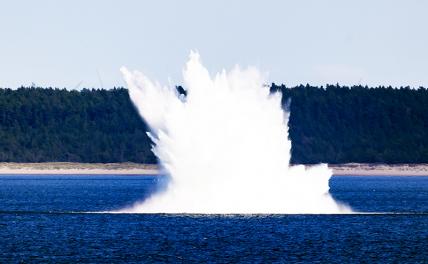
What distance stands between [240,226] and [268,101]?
43.9ft

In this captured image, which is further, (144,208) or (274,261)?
(144,208)

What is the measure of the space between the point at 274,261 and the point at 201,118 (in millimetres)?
29518

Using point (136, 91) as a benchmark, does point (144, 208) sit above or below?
below

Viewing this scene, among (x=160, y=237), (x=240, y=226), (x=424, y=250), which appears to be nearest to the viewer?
(x=424, y=250)

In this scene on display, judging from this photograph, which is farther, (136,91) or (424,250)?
(136,91)

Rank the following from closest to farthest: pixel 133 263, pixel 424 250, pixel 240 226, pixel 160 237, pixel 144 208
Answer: pixel 133 263 → pixel 424 250 → pixel 160 237 → pixel 240 226 → pixel 144 208

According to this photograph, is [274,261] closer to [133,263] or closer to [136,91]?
[133,263]

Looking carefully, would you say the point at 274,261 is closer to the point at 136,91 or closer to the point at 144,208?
the point at 136,91

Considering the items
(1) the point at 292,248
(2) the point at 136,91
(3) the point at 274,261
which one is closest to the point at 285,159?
(2) the point at 136,91

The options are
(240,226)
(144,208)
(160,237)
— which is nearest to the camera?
(160,237)

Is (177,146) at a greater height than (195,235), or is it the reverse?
(177,146)

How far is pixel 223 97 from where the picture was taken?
10362 centimetres

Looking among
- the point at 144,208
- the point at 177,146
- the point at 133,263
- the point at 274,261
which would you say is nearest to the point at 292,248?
the point at 274,261

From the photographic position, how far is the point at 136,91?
10312 cm
